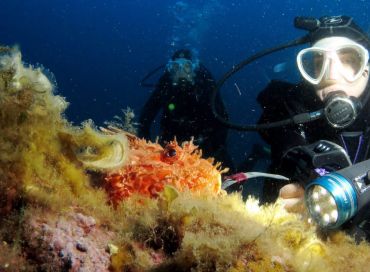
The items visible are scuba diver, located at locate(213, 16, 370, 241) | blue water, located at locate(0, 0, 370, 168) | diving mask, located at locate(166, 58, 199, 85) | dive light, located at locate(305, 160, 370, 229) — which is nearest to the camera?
dive light, located at locate(305, 160, 370, 229)

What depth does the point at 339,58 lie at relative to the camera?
413cm

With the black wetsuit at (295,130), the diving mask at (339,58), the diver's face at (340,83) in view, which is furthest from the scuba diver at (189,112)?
the diver's face at (340,83)

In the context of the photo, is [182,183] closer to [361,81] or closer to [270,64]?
[361,81]

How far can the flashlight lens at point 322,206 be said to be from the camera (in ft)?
7.81

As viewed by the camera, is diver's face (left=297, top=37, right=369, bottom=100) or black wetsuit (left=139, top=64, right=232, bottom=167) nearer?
diver's face (left=297, top=37, right=369, bottom=100)

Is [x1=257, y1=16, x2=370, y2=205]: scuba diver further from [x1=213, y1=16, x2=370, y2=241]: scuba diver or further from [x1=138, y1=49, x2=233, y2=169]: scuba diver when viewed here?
[x1=138, y1=49, x2=233, y2=169]: scuba diver

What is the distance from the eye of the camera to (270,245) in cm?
192

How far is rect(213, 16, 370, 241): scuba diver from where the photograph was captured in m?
2.98

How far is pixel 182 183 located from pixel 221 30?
358 feet

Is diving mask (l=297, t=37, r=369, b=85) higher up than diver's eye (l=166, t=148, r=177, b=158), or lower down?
higher up

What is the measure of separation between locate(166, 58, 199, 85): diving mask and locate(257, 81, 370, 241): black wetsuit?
4442 mm

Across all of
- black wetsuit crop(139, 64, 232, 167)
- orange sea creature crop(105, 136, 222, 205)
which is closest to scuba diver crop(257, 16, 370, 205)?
orange sea creature crop(105, 136, 222, 205)

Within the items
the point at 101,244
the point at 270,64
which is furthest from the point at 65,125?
the point at 270,64

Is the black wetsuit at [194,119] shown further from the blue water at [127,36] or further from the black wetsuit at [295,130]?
the blue water at [127,36]
